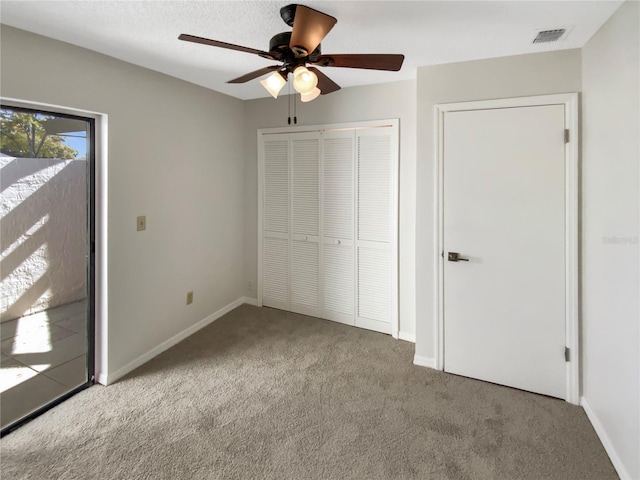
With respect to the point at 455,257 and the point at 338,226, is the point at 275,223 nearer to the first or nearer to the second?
the point at 338,226

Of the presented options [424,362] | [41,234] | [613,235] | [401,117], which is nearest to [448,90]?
[401,117]

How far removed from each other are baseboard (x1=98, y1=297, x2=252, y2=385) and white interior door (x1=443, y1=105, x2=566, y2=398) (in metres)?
2.32

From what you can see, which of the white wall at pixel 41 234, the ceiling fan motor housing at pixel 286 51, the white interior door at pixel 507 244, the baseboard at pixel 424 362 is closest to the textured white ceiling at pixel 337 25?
the ceiling fan motor housing at pixel 286 51

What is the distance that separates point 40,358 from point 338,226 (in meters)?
2.57

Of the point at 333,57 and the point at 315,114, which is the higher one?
the point at 315,114

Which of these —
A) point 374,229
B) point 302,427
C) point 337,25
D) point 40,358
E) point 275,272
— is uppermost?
point 337,25

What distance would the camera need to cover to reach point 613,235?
1.89 meters

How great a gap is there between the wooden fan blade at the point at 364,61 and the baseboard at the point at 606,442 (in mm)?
2276

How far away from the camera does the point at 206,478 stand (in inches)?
70.0

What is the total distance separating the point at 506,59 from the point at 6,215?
3.34 m

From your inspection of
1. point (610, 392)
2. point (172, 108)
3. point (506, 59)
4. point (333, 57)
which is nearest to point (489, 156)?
point (506, 59)

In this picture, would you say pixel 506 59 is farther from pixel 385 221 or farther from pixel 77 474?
pixel 77 474

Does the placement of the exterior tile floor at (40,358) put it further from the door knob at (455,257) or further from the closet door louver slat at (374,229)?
the door knob at (455,257)

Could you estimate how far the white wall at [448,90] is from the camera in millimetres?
2352
